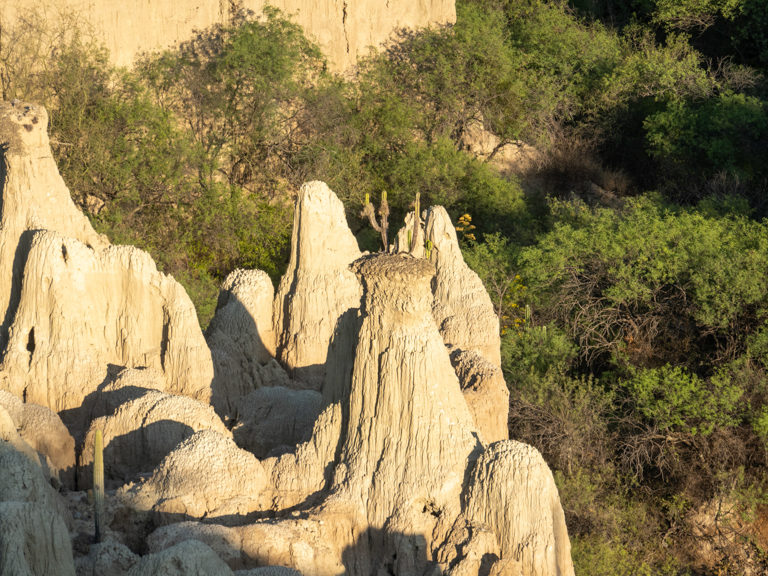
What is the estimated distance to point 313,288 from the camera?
15.3 m

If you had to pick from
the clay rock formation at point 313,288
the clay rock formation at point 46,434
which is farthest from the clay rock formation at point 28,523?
the clay rock formation at point 313,288

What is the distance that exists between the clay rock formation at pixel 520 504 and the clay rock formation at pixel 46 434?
4.39 meters

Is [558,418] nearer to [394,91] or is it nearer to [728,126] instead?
[728,126]

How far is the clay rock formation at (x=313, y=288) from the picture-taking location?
50.1ft

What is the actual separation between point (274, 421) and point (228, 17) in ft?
65.9

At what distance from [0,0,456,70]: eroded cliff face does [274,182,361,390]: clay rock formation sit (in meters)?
15.2

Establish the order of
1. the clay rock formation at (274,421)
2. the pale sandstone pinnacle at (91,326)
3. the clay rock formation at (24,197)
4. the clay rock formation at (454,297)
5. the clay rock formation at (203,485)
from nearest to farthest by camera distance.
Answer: the clay rock formation at (203,485)
the clay rock formation at (274,421)
the pale sandstone pinnacle at (91,326)
the clay rock formation at (24,197)
the clay rock formation at (454,297)

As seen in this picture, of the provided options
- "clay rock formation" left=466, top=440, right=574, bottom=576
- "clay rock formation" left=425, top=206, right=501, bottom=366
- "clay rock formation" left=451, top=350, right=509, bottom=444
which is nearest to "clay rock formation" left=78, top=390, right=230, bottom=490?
"clay rock formation" left=451, top=350, right=509, bottom=444

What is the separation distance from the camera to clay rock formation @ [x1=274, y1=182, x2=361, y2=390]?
15.3 metres

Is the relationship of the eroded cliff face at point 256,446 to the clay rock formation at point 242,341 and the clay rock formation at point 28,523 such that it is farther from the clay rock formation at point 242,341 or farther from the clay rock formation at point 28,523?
the clay rock formation at point 242,341

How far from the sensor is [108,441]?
12195 mm

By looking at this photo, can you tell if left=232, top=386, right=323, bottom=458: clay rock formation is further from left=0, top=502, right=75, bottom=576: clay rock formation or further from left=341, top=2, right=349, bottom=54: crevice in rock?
left=341, top=2, right=349, bottom=54: crevice in rock

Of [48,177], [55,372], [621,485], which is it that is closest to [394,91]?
[621,485]

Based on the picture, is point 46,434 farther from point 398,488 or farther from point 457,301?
point 457,301
